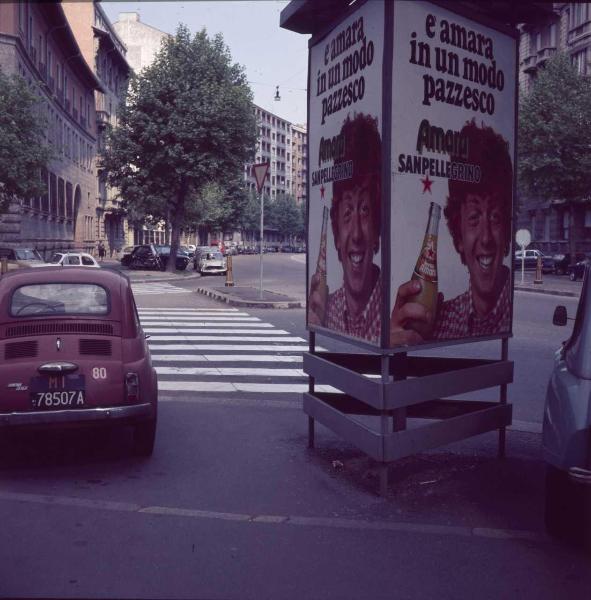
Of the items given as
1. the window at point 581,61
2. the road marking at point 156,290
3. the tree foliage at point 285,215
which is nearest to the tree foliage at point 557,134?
the window at point 581,61

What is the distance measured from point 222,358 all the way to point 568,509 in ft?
26.8

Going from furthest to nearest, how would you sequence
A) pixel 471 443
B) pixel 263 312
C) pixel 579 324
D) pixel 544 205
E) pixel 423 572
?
pixel 544 205 < pixel 263 312 < pixel 471 443 < pixel 579 324 < pixel 423 572

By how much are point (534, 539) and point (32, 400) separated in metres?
3.56

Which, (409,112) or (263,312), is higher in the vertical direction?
(409,112)

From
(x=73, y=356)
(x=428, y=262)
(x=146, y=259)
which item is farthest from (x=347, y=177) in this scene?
(x=146, y=259)

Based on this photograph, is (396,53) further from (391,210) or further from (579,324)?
(579,324)

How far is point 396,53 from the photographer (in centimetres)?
530

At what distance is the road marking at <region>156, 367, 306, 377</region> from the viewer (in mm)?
10900

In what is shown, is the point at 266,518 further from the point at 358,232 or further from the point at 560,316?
the point at 560,316

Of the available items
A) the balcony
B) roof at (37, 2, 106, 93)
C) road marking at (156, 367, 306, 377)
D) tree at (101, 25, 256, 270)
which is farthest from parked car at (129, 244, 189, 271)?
road marking at (156, 367, 306, 377)

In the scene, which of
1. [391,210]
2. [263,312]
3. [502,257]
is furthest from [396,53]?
[263,312]

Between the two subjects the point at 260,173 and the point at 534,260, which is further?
the point at 534,260

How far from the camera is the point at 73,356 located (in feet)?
20.3

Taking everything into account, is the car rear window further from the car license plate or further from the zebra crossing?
the zebra crossing
